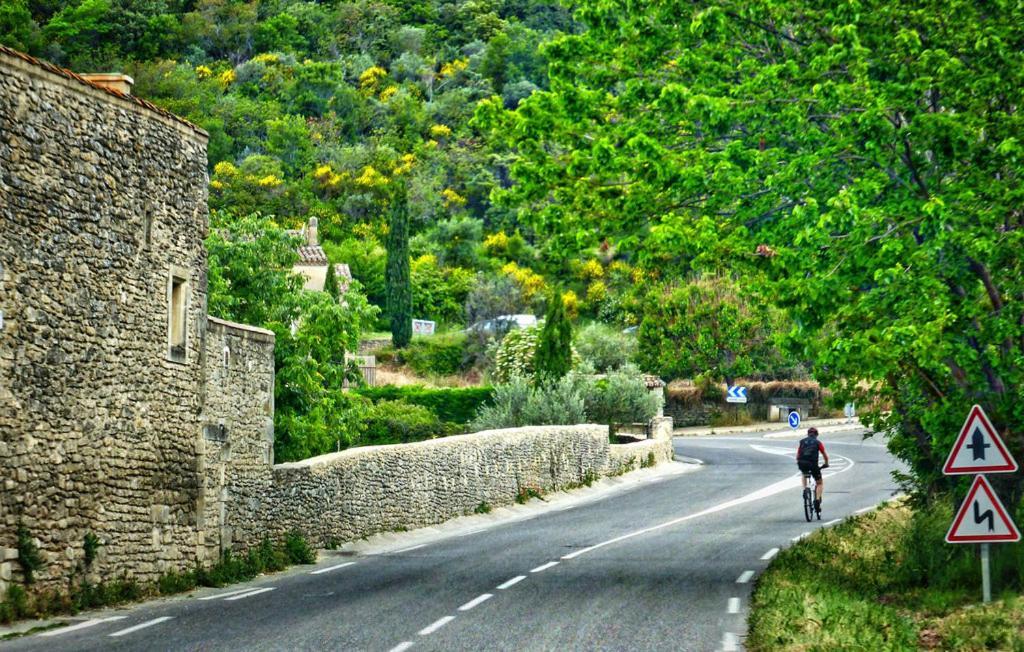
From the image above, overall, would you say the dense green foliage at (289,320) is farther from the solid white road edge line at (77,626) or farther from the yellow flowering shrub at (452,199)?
the yellow flowering shrub at (452,199)

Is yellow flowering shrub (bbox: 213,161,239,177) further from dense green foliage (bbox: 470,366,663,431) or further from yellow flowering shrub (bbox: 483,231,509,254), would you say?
dense green foliage (bbox: 470,366,663,431)

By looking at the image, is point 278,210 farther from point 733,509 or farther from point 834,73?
point 834,73

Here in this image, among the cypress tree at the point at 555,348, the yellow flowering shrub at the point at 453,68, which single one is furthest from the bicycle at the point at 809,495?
the yellow flowering shrub at the point at 453,68

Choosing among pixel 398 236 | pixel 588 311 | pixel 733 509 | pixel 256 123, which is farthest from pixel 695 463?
pixel 256 123

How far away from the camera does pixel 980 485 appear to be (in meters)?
14.9

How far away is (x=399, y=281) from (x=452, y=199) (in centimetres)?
3382

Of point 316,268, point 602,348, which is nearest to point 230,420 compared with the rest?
point 602,348

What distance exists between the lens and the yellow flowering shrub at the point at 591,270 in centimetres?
9120

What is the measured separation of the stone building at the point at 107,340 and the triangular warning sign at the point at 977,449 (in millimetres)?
10192

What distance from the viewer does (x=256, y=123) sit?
126 m

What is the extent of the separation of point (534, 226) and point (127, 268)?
5338mm

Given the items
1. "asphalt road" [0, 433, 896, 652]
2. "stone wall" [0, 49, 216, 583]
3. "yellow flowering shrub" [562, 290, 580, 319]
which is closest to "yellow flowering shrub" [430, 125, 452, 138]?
"yellow flowering shrub" [562, 290, 580, 319]

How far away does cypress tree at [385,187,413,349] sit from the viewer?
260ft

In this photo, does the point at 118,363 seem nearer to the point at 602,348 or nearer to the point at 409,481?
the point at 409,481
